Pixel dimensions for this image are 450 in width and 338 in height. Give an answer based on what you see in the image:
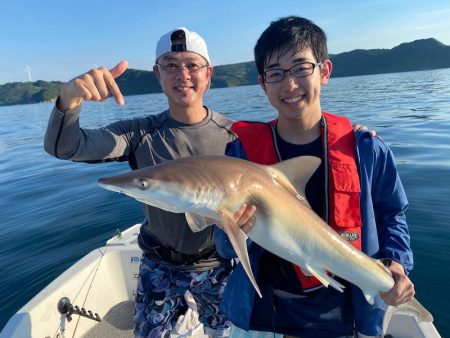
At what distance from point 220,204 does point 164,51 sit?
2239 millimetres

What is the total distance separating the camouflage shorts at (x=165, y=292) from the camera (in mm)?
4102

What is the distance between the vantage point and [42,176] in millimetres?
14562

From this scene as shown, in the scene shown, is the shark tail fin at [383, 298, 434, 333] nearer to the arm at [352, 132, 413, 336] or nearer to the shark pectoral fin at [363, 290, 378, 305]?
the arm at [352, 132, 413, 336]

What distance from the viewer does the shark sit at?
7.91ft

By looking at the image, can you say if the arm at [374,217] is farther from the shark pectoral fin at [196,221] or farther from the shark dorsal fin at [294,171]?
the shark pectoral fin at [196,221]

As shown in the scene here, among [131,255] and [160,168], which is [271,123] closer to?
[160,168]

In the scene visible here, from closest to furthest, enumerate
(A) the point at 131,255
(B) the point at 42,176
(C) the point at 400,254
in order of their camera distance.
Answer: (C) the point at 400,254
(A) the point at 131,255
(B) the point at 42,176

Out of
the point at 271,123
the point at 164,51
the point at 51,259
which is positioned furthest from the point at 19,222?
the point at 271,123

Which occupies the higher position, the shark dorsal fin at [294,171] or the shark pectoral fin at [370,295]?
the shark dorsal fin at [294,171]

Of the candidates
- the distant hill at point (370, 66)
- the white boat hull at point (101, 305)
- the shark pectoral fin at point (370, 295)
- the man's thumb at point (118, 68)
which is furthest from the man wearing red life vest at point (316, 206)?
the distant hill at point (370, 66)

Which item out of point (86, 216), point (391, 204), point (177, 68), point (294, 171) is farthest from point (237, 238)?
point (86, 216)

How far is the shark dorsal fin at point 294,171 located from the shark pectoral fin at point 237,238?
0.51 m

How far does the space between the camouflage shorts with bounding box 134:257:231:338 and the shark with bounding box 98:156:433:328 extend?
1.70 m

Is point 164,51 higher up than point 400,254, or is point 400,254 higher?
point 164,51
